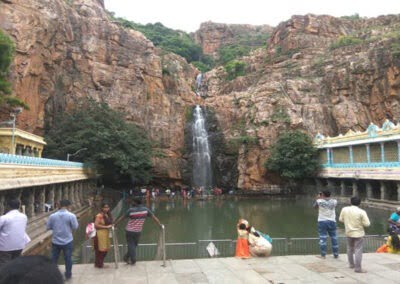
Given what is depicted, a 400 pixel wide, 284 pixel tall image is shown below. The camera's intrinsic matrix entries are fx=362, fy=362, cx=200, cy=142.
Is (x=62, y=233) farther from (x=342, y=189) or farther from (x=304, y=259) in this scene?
(x=342, y=189)

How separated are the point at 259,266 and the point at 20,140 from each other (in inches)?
1098

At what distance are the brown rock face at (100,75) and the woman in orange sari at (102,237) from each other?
97.6ft

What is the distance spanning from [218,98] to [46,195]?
31.2 m

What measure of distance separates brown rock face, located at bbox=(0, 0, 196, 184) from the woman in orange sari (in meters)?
29.7

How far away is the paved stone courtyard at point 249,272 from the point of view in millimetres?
7422

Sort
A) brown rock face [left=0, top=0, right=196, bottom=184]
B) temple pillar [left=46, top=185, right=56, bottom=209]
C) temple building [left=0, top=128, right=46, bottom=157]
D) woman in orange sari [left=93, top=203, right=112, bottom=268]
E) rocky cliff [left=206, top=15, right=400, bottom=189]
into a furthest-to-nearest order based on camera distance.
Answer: rocky cliff [left=206, top=15, right=400, bottom=189] < brown rock face [left=0, top=0, right=196, bottom=184] < temple building [left=0, top=128, right=46, bottom=157] < temple pillar [left=46, top=185, right=56, bottom=209] < woman in orange sari [left=93, top=203, right=112, bottom=268]

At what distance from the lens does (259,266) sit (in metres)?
8.52

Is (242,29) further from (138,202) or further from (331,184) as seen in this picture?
(138,202)

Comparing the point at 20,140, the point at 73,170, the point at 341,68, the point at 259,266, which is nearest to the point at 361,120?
the point at 341,68

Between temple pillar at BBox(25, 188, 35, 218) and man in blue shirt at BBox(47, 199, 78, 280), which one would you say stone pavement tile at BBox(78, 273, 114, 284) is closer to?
man in blue shirt at BBox(47, 199, 78, 280)

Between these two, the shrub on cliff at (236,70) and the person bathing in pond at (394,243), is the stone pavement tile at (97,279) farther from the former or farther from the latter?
the shrub on cliff at (236,70)

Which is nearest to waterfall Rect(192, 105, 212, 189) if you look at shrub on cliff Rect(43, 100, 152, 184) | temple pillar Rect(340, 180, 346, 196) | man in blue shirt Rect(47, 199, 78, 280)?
shrub on cliff Rect(43, 100, 152, 184)

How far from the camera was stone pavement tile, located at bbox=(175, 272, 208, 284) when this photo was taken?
24.2 ft

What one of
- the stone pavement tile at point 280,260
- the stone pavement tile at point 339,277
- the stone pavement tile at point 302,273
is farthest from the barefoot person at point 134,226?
the stone pavement tile at point 339,277
